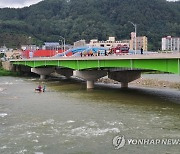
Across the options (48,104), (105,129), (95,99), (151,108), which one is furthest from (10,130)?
(95,99)

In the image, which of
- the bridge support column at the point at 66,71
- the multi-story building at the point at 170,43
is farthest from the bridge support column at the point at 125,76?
the multi-story building at the point at 170,43

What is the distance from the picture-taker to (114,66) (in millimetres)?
49656

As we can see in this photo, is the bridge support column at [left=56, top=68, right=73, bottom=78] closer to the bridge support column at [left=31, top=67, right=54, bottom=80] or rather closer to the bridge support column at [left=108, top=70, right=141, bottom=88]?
the bridge support column at [left=31, top=67, right=54, bottom=80]

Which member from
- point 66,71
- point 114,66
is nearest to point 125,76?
point 114,66

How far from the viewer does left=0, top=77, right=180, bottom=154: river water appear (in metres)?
22.7

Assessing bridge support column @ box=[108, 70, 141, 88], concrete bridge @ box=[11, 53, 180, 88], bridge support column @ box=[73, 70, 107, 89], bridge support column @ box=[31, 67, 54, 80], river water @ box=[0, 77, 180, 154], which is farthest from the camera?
bridge support column @ box=[31, 67, 54, 80]

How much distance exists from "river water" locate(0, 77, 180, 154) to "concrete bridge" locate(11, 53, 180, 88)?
4.74 meters

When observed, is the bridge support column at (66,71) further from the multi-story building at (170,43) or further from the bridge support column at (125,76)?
the multi-story building at (170,43)

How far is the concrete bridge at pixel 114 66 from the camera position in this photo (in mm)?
38844

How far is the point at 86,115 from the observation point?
33812mm

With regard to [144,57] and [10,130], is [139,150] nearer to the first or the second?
[10,130]

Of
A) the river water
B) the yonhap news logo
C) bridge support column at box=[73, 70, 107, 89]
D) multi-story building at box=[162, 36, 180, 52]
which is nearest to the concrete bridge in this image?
A: bridge support column at box=[73, 70, 107, 89]

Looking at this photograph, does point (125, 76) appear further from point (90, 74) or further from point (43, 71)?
point (43, 71)

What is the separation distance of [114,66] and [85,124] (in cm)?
2137
